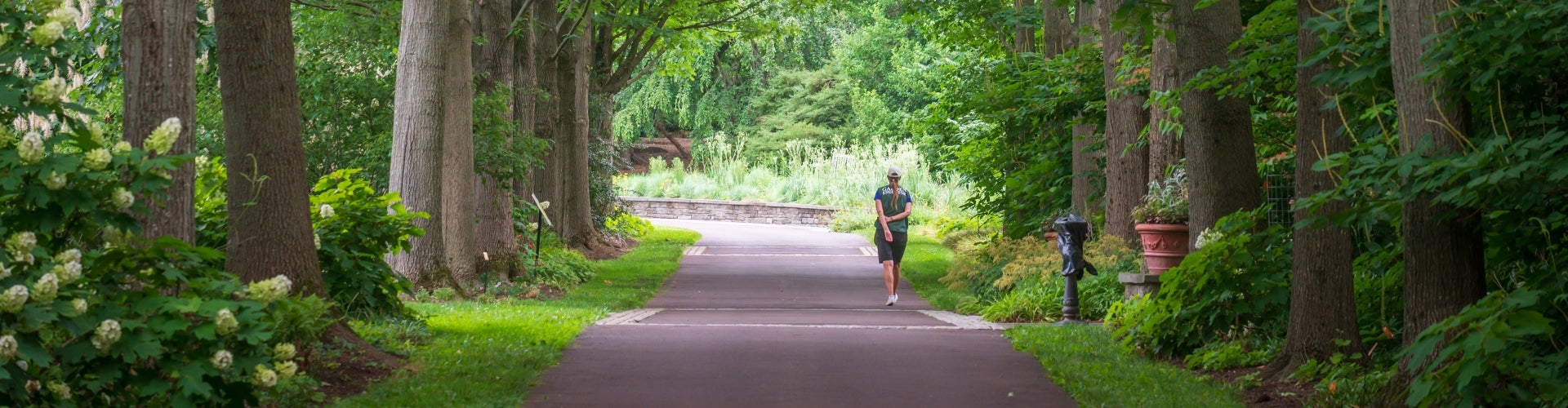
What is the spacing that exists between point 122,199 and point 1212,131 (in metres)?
7.02

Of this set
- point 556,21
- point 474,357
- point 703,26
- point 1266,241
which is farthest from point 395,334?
point 703,26

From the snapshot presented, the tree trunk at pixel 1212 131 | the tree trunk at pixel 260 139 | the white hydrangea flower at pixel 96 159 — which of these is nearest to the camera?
the white hydrangea flower at pixel 96 159

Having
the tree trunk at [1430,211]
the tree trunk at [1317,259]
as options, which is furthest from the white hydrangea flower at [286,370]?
the tree trunk at [1317,259]

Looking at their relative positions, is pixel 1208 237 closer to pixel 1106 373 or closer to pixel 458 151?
pixel 1106 373

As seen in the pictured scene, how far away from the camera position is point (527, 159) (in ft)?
59.8

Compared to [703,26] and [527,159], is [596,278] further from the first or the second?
[703,26]

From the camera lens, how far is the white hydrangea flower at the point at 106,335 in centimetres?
501

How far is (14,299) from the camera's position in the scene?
475 centimetres

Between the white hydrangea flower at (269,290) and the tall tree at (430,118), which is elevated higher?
the tall tree at (430,118)

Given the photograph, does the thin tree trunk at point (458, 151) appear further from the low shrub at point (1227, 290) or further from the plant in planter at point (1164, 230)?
the low shrub at point (1227, 290)

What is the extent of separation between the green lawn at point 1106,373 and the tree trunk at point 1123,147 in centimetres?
326

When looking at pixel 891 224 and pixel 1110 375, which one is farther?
pixel 891 224

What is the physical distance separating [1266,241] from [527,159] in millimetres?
11227

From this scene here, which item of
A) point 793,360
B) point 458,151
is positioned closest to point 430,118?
point 458,151
